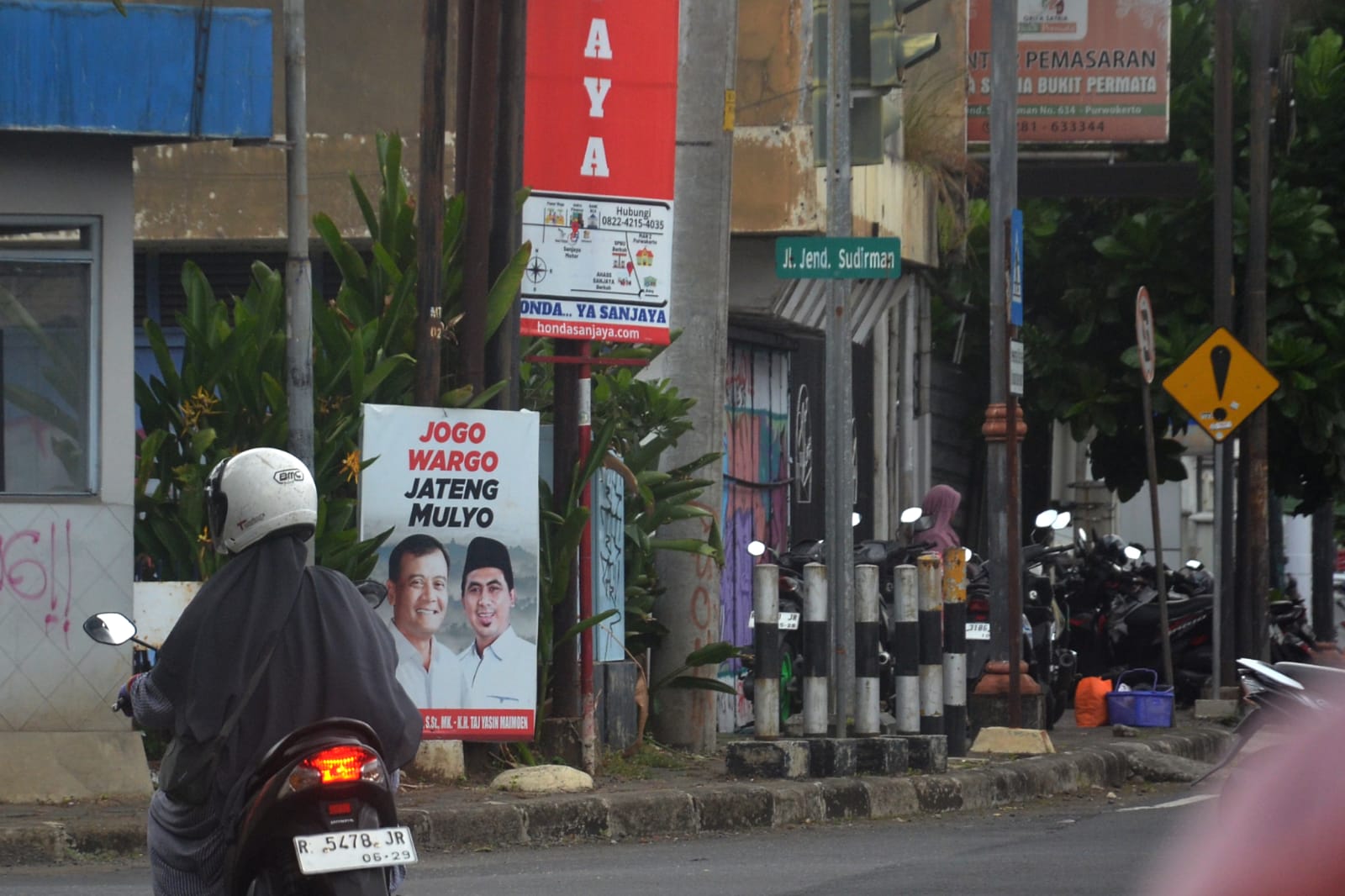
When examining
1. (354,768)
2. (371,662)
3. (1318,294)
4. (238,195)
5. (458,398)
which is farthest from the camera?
(1318,294)

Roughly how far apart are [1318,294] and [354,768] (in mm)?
16561

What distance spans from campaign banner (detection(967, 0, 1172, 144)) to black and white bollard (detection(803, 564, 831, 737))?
10.6 metres

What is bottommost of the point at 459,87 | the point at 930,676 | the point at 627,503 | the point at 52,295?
the point at 930,676

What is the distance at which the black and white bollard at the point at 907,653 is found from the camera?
456 inches

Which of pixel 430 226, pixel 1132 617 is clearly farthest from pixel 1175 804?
pixel 1132 617

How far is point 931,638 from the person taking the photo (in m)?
11.8

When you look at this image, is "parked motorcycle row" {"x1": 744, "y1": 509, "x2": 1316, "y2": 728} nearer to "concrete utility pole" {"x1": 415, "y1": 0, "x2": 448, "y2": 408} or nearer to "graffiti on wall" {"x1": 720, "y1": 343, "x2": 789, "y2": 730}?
"graffiti on wall" {"x1": 720, "y1": 343, "x2": 789, "y2": 730}

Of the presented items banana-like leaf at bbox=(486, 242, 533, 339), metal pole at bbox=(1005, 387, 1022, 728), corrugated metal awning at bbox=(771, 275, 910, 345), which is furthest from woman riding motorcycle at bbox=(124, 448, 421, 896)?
corrugated metal awning at bbox=(771, 275, 910, 345)

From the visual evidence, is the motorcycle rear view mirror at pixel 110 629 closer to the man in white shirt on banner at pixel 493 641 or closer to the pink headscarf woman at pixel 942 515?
the man in white shirt on banner at pixel 493 641

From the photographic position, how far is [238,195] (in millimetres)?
16500

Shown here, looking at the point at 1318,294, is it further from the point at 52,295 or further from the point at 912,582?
the point at 52,295

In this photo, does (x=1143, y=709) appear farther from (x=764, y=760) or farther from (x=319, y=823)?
(x=319, y=823)

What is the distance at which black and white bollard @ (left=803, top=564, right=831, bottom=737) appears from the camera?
11031 millimetres

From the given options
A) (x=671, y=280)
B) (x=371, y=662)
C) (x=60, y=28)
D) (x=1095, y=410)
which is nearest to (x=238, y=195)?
(x=671, y=280)
